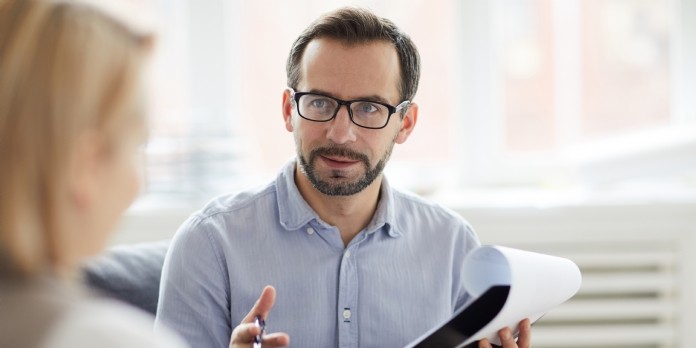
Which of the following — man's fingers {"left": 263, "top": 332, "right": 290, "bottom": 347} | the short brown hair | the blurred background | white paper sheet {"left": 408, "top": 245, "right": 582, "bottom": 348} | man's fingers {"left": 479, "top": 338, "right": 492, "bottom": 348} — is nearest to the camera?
man's fingers {"left": 263, "top": 332, "right": 290, "bottom": 347}

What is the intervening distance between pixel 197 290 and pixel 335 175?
0.34 m

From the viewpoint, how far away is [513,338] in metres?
1.48

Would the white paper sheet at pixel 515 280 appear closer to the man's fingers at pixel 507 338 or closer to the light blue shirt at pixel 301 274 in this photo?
the man's fingers at pixel 507 338

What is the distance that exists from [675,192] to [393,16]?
1.11 metres

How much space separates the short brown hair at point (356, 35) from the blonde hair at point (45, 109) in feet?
3.35

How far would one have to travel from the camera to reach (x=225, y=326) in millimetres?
1687

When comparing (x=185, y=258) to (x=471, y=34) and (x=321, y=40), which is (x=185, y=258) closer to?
(x=321, y=40)

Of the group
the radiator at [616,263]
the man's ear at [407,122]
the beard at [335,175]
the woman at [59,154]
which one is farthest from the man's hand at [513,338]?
the radiator at [616,263]

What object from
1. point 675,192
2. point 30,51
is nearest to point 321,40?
point 30,51

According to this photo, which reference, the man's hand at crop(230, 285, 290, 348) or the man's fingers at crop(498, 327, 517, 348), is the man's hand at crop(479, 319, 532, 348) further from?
the man's hand at crop(230, 285, 290, 348)

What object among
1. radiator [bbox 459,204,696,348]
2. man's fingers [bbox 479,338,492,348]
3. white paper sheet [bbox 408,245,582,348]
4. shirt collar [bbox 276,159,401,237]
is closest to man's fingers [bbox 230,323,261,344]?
white paper sheet [bbox 408,245,582,348]

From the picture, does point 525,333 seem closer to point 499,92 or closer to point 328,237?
point 328,237

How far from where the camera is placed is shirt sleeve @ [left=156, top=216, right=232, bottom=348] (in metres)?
1.66

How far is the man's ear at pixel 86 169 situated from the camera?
75 cm
